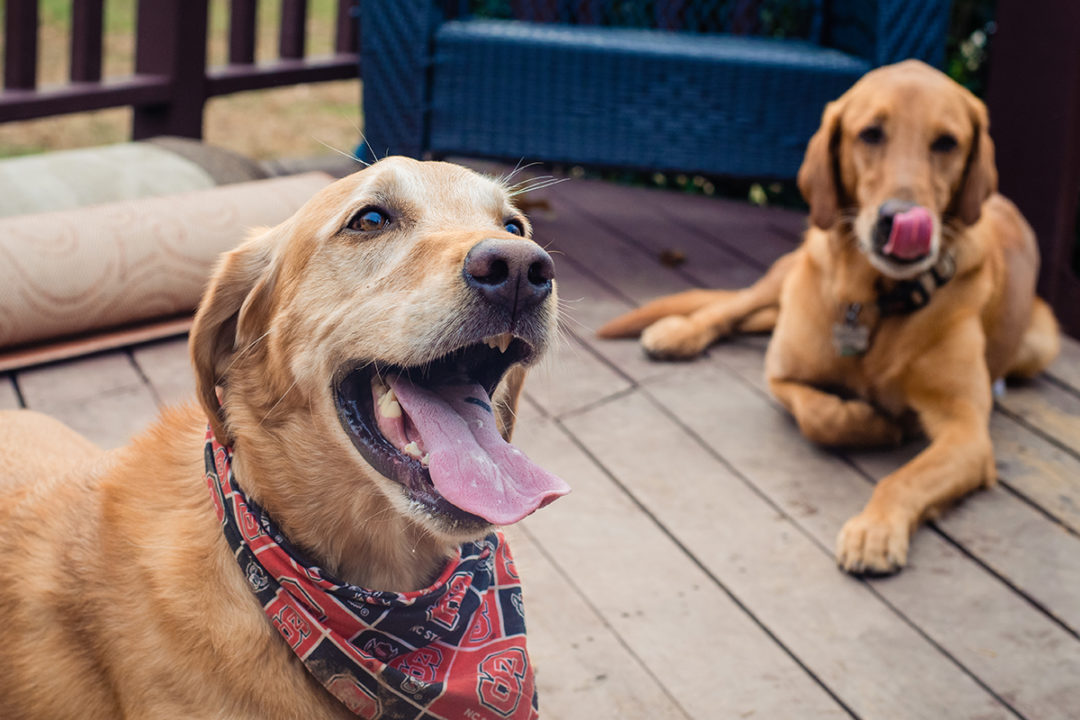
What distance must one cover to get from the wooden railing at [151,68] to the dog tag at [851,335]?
2857 millimetres

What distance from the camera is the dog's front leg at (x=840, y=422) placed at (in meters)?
3.12

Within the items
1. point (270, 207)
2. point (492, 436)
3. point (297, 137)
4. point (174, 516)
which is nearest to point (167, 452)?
point (174, 516)

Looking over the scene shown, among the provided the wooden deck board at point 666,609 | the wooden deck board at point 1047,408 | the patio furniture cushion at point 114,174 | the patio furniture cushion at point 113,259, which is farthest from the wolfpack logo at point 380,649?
the patio furniture cushion at point 114,174

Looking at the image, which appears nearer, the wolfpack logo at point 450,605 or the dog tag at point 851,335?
the wolfpack logo at point 450,605

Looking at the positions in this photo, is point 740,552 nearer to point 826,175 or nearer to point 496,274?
point 826,175

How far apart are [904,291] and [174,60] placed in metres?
3.02

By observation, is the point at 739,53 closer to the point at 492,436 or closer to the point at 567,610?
the point at 567,610

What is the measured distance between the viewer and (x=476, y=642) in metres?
1.78

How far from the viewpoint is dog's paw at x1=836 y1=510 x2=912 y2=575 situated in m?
2.61

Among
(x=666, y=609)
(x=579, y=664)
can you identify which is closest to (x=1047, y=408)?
(x=666, y=609)

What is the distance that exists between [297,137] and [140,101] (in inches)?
100

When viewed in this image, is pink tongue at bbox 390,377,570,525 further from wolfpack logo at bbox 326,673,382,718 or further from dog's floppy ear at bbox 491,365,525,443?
wolfpack logo at bbox 326,673,382,718

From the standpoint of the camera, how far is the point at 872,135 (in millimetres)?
3158

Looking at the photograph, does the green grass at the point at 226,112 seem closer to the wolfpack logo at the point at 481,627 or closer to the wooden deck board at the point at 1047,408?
the wooden deck board at the point at 1047,408
